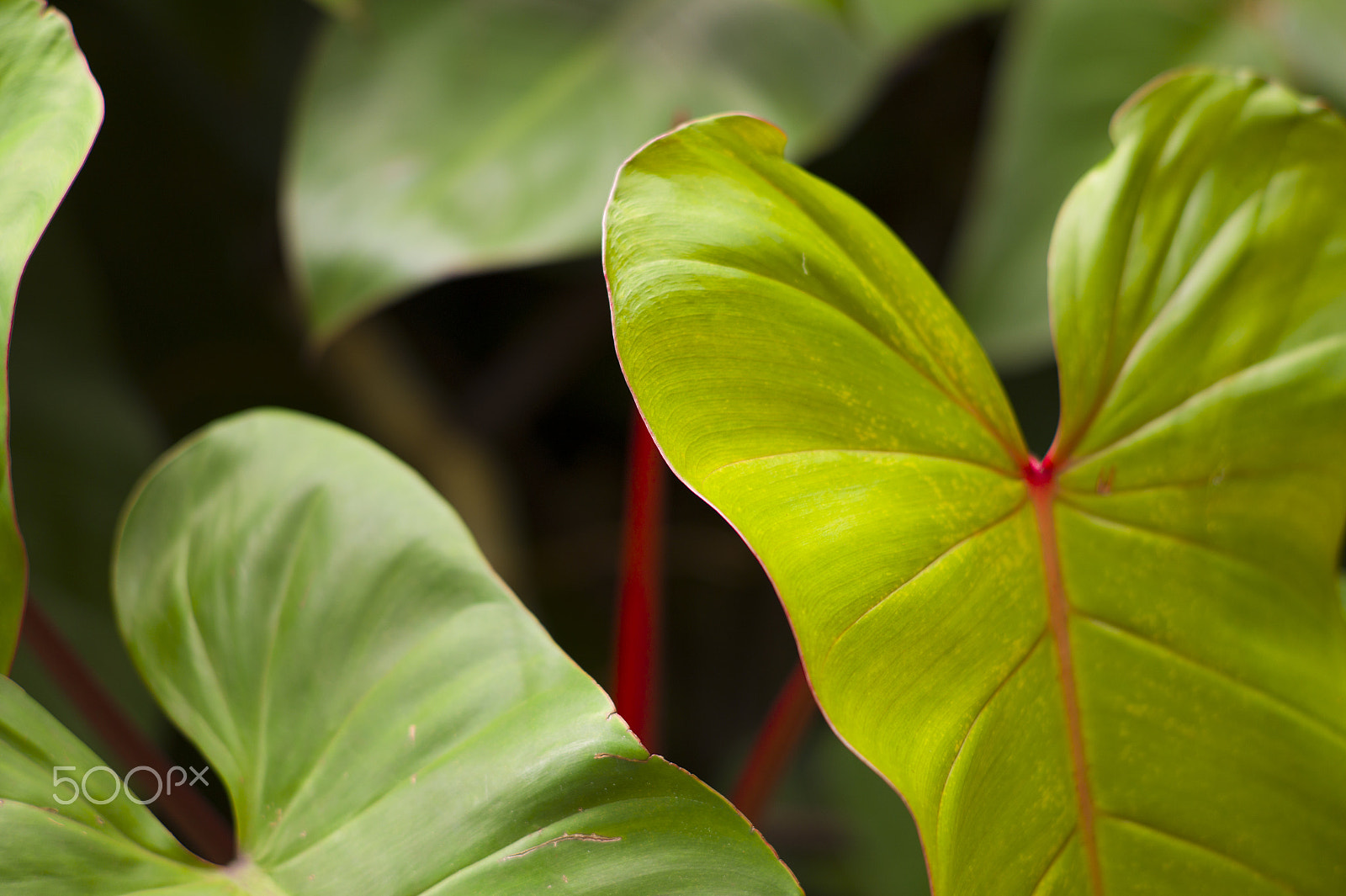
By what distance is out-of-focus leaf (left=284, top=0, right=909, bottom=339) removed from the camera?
682 mm

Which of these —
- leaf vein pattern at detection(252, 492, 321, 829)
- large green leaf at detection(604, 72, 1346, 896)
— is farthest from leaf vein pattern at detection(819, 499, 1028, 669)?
leaf vein pattern at detection(252, 492, 321, 829)

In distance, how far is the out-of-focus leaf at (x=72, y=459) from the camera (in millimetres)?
763

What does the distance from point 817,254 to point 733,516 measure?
0.12 m

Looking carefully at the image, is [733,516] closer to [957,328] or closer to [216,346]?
[957,328]

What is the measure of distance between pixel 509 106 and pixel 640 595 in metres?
0.43

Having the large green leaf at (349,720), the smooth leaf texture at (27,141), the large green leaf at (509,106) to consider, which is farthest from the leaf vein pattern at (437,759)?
the large green leaf at (509,106)

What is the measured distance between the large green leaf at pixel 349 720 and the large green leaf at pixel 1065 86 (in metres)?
0.56

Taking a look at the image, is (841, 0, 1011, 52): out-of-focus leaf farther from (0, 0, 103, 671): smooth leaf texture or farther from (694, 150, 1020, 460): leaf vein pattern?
(0, 0, 103, 671): smooth leaf texture

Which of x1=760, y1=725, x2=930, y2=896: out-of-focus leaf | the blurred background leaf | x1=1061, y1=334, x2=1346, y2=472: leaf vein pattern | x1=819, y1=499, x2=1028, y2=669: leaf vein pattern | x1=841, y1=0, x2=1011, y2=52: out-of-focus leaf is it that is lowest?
x1=760, y1=725, x2=930, y2=896: out-of-focus leaf

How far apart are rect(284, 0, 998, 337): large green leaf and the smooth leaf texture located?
0.26 metres

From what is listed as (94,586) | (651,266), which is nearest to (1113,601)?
(651,266)

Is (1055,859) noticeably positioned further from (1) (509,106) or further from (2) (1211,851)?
(1) (509,106)

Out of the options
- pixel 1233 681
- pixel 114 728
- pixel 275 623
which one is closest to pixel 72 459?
pixel 114 728

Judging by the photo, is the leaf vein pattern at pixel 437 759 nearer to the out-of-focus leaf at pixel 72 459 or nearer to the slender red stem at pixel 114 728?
the slender red stem at pixel 114 728
